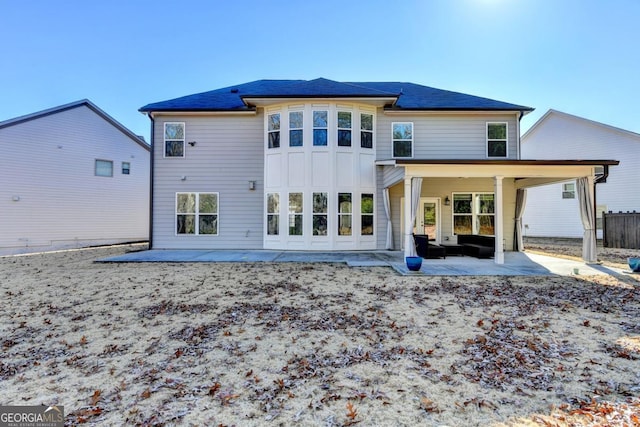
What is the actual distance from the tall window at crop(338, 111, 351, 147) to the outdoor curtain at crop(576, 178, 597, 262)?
303 inches

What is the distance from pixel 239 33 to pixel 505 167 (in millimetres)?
12954

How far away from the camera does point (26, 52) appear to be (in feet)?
56.5

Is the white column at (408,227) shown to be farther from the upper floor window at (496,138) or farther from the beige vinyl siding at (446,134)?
the upper floor window at (496,138)

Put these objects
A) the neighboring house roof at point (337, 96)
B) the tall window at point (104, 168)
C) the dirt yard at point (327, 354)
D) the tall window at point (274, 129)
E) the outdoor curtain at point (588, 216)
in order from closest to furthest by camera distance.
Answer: the dirt yard at point (327, 354) < the outdoor curtain at point (588, 216) < the neighboring house roof at point (337, 96) < the tall window at point (274, 129) < the tall window at point (104, 168)

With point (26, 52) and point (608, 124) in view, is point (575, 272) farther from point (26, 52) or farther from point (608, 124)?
point (26, 52)

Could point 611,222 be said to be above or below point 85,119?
below

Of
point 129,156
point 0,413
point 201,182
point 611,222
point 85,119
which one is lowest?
point 0,413

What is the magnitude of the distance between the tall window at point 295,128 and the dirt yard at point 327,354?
273 inches

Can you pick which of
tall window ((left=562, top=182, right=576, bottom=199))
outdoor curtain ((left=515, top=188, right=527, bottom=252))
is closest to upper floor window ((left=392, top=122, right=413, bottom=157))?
outdoor curtain ((left=515, top=188, right=527, bottom=252))

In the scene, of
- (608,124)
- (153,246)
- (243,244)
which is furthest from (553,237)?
(153,246)

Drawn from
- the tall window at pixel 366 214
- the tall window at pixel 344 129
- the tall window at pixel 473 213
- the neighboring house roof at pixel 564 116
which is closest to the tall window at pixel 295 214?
the tall window at pixel 366 214

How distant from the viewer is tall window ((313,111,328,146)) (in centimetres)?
1188

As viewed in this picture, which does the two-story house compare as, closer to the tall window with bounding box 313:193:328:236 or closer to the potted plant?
the tall window with bounding box 313:193:328:236

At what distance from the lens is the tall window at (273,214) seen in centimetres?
1227
